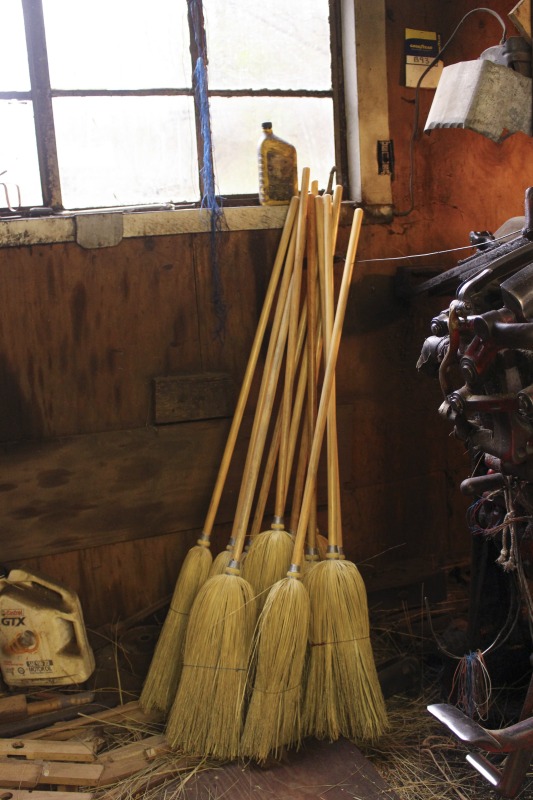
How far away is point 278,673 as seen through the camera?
2.41 metres

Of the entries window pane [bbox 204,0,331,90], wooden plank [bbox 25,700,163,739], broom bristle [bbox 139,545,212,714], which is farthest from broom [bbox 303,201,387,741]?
window pane [bbox 204,0,331,90]

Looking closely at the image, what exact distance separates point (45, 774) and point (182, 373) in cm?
139

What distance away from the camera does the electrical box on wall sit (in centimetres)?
314

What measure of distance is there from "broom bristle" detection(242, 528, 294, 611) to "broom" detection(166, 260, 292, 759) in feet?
0.28

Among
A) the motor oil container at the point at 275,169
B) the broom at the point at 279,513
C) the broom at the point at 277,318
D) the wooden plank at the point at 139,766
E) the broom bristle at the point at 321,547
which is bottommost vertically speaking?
the wooden plank at the point at 139,766

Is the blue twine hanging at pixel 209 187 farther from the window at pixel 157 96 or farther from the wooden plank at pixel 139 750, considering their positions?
the wooden plank at pixel 139 750

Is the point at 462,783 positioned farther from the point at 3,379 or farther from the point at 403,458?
the point at 3,379

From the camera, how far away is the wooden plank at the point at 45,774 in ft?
7.54

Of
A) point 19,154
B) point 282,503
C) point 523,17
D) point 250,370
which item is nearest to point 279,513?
point 282,503

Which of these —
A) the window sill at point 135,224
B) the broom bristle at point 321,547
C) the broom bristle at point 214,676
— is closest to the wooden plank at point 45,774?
the broom bristle at point 214,676

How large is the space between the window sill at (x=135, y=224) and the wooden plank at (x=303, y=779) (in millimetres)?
1785

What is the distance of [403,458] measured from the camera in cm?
334

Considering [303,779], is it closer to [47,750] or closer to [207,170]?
[47,750]

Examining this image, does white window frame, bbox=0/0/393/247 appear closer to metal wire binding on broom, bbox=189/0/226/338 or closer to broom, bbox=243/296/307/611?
metal wire binding on broom, bbox=189/0/226/338
